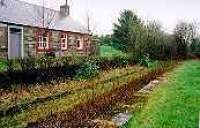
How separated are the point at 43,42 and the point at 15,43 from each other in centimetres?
451

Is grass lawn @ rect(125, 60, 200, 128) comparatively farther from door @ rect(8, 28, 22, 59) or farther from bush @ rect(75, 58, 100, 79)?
door @ rect(8, 28, 22, 59)

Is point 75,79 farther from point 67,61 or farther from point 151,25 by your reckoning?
point 151,25

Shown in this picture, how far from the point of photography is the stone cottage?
27.0 metres

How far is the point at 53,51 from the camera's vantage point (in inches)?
1278

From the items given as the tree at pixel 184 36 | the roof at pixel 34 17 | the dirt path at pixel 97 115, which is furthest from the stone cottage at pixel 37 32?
the dirt path at pixel 97 115

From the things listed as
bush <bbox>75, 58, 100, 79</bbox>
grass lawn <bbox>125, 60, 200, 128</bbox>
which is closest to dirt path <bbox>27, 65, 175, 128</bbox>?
grass lawn <bbox>125, 60, 200, 128</bbox>

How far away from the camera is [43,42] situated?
105ft

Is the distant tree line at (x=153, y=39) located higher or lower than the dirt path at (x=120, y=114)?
higher

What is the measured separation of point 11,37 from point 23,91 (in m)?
14.2

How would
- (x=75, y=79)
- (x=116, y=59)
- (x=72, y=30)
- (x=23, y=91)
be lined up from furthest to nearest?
(x=72, y=30)
(x=116, y=59)
(x=75, y=79)
(x=23, y=91)

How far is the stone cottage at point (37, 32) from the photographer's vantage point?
2695 cm

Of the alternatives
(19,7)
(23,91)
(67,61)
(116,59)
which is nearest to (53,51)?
(19,7)

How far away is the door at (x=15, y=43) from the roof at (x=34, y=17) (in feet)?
2.20

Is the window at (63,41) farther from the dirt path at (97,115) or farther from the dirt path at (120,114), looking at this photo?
the dirt path at (120,114)
